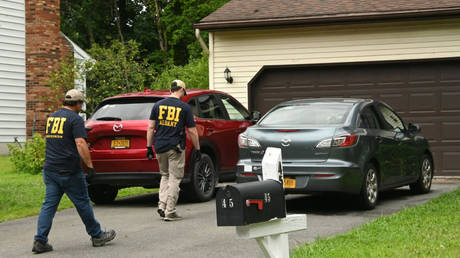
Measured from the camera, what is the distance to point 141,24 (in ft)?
160

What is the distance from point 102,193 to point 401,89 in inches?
298

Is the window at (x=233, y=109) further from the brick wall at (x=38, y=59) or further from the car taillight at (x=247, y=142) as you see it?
the brick wall at (x=38, y=59)

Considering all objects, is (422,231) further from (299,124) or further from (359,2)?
(359,2)

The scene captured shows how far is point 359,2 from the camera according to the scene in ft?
54.4

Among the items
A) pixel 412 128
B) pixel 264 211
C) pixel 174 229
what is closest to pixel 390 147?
pixel 412 128

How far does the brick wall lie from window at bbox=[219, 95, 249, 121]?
11718 millimetres

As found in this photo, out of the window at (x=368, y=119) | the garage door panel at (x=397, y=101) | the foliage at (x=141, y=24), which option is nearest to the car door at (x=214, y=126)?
the window at (x=368, y=119)

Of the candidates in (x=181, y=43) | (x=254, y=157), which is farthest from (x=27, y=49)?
(x=181, y=43)

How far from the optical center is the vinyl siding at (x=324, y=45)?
15.5 meters

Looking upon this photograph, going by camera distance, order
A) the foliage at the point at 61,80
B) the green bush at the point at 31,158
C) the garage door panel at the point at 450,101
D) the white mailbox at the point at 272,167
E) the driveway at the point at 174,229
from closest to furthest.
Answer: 1. the white mailbox at the point at 272,167
2. the driveway at the point at 174,229
3. the garage door panel at the point at 450,101
4. the green bush at the point at 31,158
5. the foliage at the point at 61,80

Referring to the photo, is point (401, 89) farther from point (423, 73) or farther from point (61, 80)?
point (61, 80)

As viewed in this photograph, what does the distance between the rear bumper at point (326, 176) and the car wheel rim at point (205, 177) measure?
1.66 metres

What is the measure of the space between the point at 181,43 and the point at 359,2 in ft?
97.9

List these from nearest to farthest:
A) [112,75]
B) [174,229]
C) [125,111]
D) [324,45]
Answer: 1. [174,229]
2. [125,111]
3. [324,45]
4. [112,75]
